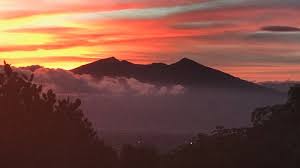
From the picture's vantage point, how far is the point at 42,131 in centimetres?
3484

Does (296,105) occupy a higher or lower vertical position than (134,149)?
higher

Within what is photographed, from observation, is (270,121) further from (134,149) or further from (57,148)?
(57,148)

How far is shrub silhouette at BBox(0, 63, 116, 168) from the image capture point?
33.6 metres

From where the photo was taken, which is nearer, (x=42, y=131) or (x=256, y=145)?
(x=256, y=145)

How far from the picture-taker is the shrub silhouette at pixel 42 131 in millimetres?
33634

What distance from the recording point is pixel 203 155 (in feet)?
102

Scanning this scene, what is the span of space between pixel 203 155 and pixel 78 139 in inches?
289

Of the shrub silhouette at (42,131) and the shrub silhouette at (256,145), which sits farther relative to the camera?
the shrub silhouette at (42,131)

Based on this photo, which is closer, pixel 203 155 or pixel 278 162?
pixel 278 162

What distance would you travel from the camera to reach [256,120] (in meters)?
32.2

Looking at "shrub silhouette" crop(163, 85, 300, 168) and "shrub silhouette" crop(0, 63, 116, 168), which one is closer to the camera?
"shrub silhouette" crop(163, 85, 300, 168)

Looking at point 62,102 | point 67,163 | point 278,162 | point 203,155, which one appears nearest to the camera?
point 278,162

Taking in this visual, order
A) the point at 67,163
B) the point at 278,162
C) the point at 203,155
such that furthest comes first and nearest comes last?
the point at 67,163, the point at 203,155, the point at 278,162

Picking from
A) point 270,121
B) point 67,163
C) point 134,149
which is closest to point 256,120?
point 270,121
